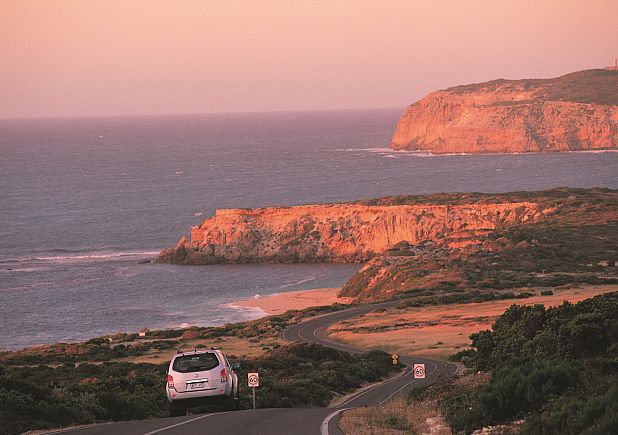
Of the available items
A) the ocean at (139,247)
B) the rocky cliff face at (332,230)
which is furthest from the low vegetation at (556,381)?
the rocky cliff face at (332,230)

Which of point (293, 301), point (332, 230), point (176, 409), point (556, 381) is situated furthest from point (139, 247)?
point (556, 381)

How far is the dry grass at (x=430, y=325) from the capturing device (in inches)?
1914

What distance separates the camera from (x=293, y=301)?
79.7 m

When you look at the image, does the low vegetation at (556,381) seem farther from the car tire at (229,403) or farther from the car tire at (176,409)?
the car tire at (176,409)

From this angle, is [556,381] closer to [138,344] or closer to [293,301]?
[138,344]

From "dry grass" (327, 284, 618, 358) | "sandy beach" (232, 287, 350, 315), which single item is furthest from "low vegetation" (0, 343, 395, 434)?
"sandy beach" (232, 287, 350, 315)

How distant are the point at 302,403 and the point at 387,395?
11.4 feet

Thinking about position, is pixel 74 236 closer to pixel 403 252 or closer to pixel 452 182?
pixel 403 252

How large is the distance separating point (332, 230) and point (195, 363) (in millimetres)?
87900

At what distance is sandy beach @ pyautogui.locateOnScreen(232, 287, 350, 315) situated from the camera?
7681 centimetres

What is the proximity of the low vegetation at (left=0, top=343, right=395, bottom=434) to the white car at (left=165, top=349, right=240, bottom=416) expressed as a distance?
6.12 feet

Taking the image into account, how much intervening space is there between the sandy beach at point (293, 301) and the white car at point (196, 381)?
177ft

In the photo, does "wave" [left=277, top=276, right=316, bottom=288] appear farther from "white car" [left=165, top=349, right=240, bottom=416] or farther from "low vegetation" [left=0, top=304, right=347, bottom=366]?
"white car" [left=165, top=349, right=240, bottom=416]

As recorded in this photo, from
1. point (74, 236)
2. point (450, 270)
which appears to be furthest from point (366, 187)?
point (450, 270)
